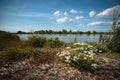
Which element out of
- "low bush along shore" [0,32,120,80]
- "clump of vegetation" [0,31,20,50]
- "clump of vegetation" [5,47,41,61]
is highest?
"clump of vegetation" [0,31,20,50]

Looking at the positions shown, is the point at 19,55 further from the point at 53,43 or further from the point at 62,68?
the point at 53,43

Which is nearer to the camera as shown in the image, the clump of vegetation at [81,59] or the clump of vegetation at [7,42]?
the clump of vegetation at [81,59]

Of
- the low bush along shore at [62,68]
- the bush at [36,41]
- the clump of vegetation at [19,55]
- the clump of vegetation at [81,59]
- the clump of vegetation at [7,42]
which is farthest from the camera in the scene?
the bush at [36,41]

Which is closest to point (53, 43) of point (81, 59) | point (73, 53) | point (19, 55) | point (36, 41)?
point (36, 41)

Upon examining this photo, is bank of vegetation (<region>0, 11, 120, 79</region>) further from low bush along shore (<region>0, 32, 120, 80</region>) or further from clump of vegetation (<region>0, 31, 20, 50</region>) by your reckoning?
clump of vegetation (<region>0, 31, 20, 50</region>)

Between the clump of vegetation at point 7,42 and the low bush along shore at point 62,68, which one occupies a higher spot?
the clump of vegetation at point 7,42

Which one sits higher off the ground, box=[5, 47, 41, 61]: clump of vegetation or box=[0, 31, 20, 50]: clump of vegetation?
box=[0, 31, 20, 50]: clump of vegetation

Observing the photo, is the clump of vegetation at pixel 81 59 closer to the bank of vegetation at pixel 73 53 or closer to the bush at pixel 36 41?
the bank of vegetation at pixel 73 53

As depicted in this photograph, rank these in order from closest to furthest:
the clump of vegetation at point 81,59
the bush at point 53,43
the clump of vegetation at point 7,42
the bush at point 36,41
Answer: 1. the clump of vegetation at point 81,59
2. the clump of vegetation at point 7,42
3. the bush at point 53,43
4. the bush at point 36,41

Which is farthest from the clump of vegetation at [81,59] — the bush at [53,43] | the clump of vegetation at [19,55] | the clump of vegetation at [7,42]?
the clump of vegetation at [7,42]

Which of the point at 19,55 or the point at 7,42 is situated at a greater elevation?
the point at 7,42

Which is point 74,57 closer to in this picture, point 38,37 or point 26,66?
point 26,66

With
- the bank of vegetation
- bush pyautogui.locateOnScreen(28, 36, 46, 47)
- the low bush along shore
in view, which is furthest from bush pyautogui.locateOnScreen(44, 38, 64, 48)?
the low bush along shore

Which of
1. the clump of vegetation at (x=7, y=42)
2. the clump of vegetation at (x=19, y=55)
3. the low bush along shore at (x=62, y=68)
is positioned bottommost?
the low bush along shore at (x=62, y=68)
